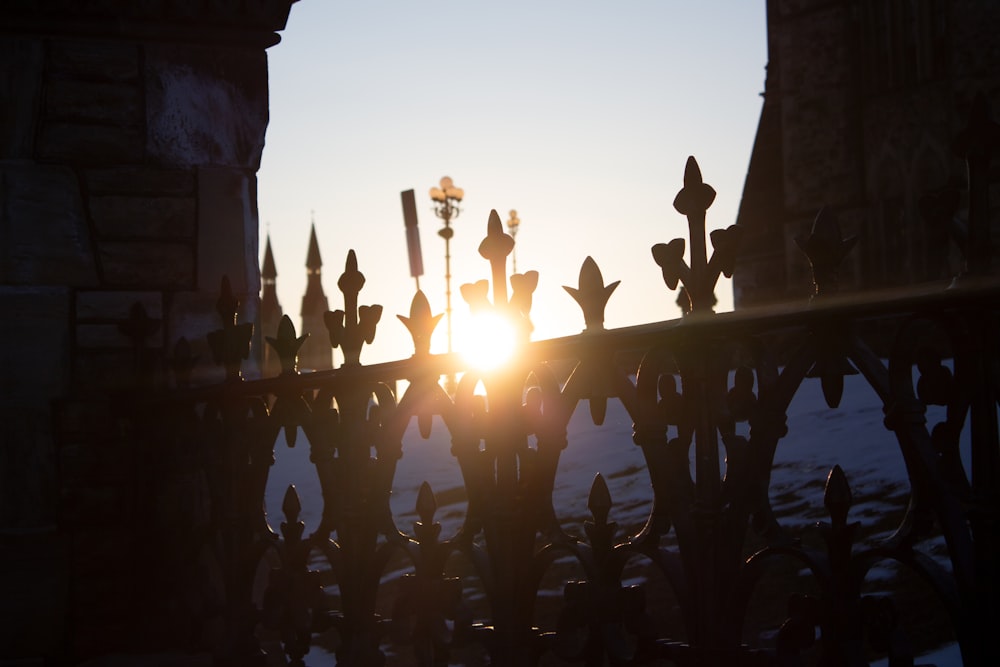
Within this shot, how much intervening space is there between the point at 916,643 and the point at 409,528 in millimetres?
A: 6215

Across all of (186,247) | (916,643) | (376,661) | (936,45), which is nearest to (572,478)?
(916,643)

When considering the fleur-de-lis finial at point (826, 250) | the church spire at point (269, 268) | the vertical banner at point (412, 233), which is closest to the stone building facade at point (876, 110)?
the vertical banner at point (412, 233)

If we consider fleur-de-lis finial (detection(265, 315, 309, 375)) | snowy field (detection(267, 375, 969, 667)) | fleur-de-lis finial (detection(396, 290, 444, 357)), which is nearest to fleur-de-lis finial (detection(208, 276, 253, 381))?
fleur-de-lis finial (detection(265, 315, 309, 375))

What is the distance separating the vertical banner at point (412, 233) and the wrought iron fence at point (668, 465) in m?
16.9

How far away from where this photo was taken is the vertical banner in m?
20.6

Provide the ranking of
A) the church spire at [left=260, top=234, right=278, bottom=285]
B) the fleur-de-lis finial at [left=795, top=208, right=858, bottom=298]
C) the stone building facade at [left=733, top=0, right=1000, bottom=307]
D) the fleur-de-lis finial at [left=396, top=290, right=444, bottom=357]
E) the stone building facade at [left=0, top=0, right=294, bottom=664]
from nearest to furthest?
the fleur-de-lis finial at [left=795, top=208, right=858, bottom=298] → the fleur-de-lis finial at [left=396, top=290, right=444, bottom=357] → the stone building facade at [left=0, top=0, right=294, bottom=664] → the stone building facade at [left=733, top=0, right=1000, bottom=307] → the church spire at [left=260, top=234, right=278, bottom=285]

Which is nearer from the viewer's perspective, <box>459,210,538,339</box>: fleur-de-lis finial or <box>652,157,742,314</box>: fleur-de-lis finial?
<box>652,157,742,314</box>: fleur-de-lis finial

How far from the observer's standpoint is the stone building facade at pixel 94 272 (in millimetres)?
4477

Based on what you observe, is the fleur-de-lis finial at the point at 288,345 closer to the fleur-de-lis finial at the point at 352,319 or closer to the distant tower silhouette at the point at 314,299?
the fleur-de-lis finial at the point at 352,319

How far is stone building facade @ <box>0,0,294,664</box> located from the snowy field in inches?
121

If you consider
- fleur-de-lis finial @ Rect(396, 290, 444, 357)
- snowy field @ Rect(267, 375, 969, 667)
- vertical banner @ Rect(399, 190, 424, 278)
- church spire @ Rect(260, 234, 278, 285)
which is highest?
church spire @ Rect(260, 234, 278, 285)

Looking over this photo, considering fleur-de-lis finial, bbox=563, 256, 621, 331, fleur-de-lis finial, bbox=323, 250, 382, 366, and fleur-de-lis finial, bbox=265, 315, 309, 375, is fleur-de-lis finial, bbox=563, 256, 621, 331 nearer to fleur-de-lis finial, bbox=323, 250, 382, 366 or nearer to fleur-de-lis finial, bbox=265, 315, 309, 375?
fleur-de-lis finial, bbox=323, 250, 382, 366

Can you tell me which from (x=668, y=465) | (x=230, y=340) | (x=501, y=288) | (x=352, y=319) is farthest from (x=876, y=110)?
(x=668, y=465)

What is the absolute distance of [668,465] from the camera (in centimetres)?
246
